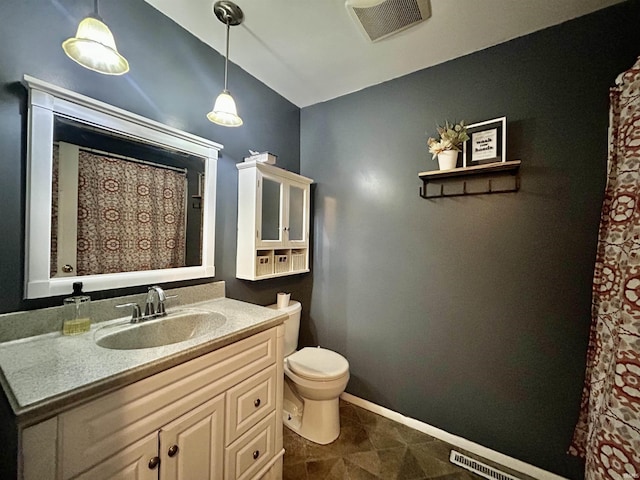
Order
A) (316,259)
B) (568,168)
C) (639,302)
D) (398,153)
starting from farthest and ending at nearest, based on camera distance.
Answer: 1. (316,259)
2. (398,153)
3. (568,168)
4. (639,302)

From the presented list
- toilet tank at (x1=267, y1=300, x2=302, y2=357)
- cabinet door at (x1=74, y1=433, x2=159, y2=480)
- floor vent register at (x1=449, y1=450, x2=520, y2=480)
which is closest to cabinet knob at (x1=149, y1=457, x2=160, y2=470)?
cabinet door at (x1=74, y1=433, x2=159, y2=480)

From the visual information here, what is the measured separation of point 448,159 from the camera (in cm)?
153

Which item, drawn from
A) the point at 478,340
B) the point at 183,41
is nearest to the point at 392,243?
the point at 478,340

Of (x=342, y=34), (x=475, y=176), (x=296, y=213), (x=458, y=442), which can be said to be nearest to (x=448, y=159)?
(x=475, y=176)

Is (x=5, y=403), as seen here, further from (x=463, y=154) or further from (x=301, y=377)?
(x=463, y=154)

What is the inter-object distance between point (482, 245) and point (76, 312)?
6.73ft

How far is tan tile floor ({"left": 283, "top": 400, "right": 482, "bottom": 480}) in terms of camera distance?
4.52 ft

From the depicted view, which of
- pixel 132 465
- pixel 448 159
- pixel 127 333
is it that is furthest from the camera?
pixel 448 159

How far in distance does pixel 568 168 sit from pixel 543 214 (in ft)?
0.84

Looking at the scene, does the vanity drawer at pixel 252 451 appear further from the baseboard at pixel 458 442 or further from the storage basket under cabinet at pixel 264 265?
the baseboard at pixel 458 442

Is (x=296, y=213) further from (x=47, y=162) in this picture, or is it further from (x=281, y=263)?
(x=47, y=162)

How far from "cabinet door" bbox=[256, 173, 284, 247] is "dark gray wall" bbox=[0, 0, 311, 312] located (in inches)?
7.2

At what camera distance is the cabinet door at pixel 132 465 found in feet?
2.28

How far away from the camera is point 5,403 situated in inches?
25.3
